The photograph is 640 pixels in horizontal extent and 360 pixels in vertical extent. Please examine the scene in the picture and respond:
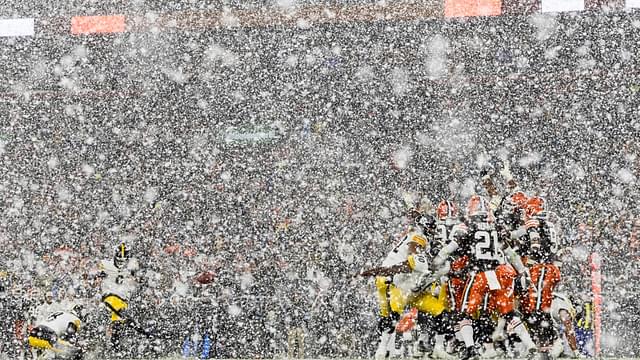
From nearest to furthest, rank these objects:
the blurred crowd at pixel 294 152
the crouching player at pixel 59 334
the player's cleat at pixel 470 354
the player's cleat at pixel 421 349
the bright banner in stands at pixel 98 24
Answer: the player's cleat at pixel 470 354, the crouching player at pixel 59 334, the player's cleat at pixel 421 349, the blurred crowd at pixel 294 152, the bright banner in stands at pixel 98 24

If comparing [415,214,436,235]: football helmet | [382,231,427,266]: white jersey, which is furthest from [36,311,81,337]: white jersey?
[415,214,436,235]: football helmet

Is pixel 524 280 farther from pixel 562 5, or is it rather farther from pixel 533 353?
pixel 562 5

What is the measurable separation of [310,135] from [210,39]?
9.10ft

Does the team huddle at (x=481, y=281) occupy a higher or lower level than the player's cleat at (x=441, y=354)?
higher

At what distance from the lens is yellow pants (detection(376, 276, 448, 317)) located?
7387 mm

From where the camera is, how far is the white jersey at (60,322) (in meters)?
7.67

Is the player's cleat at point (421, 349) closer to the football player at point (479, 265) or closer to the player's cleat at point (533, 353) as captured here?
the football player at point (479, 265)

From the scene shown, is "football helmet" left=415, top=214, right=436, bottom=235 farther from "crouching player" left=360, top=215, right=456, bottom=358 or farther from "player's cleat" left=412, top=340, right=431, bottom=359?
"player's cleat" left=412, top=340, right=431, bottom=359

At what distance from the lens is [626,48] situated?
47.1ft

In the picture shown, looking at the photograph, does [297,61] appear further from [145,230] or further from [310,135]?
[145,230]

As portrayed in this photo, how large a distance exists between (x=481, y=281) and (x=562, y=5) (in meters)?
8.76

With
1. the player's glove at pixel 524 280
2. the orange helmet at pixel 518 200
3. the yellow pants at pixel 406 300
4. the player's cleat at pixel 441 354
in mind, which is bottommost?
the player's cleat at pixel 441 354

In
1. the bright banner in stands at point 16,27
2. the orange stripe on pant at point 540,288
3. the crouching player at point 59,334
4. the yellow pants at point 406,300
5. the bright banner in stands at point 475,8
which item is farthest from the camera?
the bright banner in stands at point 16,27

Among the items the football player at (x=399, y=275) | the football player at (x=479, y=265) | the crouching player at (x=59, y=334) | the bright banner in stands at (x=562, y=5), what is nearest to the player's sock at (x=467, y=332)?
the football player at (x=479, y=265)
